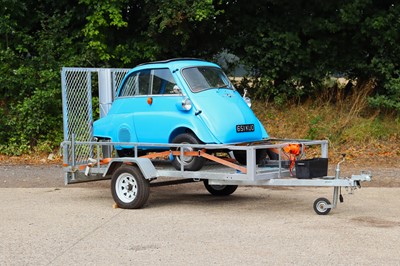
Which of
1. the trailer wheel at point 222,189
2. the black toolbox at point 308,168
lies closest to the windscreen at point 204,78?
the trailer wheel at point 222,189

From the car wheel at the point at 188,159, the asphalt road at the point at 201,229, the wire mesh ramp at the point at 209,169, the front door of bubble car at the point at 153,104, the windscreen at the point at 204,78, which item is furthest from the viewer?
the windscreen at the point at 204,78

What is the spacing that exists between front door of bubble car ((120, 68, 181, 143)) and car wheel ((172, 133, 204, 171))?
0.24 meters

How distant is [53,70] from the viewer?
19938 millimetres

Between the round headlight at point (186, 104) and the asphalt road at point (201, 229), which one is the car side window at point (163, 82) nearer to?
the round headlight at point (186, 104)

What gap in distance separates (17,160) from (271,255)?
38.5 ft

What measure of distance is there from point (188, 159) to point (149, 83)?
1633mm

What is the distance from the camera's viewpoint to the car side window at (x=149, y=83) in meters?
11.7

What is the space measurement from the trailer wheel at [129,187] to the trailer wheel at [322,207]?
2647mm

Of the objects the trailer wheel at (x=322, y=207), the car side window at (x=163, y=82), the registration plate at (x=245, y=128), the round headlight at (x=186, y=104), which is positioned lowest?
the trailer wheel at (x=322, y=207)

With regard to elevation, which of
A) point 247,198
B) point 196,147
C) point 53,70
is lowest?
point 247,198

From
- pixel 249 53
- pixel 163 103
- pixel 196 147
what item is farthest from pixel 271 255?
pixel 249 53

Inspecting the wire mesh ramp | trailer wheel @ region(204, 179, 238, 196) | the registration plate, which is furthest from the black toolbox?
trailer wheel @ region(204, 179, 238, 196)

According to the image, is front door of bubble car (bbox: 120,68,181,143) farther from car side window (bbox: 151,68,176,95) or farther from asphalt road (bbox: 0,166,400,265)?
asphalt road (bbox: 0,166,400,265)

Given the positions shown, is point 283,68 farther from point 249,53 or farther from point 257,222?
point 257,222
